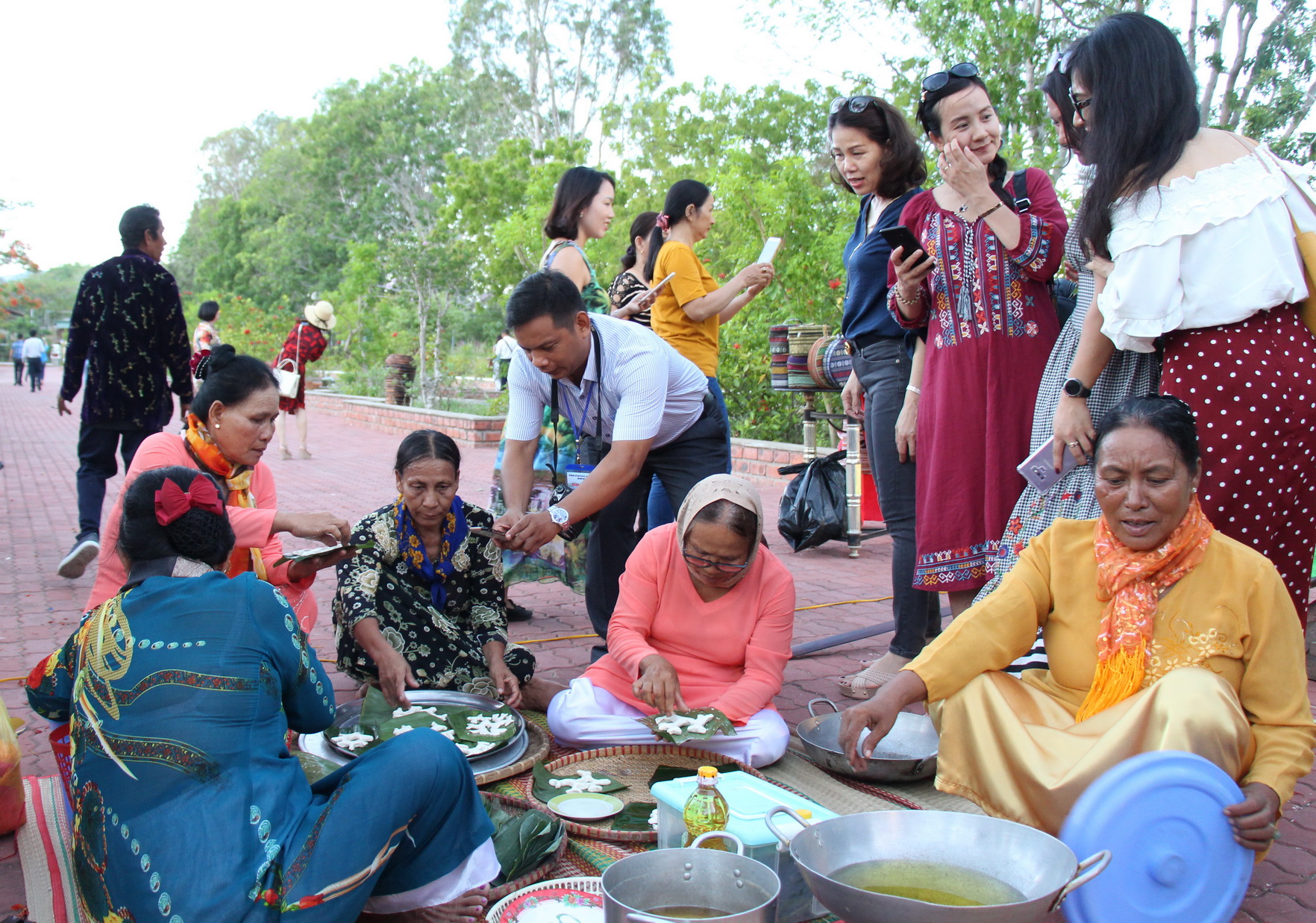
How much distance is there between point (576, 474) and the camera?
3.86 m

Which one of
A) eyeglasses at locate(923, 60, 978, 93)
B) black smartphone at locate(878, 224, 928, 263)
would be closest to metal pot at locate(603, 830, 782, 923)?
black smartphone at locate(878, 224, 928, 263)

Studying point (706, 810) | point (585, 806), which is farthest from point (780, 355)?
point (706, 810)

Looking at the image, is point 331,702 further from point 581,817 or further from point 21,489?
point 21,489

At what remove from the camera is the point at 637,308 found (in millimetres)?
4598

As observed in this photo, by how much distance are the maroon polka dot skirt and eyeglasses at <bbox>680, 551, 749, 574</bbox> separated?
48.7 inches

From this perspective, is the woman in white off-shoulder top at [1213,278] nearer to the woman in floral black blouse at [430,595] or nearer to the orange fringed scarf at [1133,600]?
the orange fringed scarf at [1133,600]

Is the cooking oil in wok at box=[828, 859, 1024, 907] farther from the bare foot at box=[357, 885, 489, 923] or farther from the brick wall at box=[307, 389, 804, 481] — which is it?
the brick wall at box=[307, 389, 804, 481]

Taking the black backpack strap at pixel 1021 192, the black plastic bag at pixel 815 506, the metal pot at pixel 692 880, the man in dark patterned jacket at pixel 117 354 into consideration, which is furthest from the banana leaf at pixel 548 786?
the man in dark patterned jacket at pixel 117 354

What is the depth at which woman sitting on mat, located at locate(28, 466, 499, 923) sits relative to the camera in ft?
5.76

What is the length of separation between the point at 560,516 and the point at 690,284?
1545 millimetres

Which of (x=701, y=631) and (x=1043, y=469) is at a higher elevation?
(x=1043, y=469)

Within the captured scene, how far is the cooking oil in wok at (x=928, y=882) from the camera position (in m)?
1.69

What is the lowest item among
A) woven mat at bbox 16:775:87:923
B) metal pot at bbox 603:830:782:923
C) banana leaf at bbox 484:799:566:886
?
woven mat at bbox 16:775:87:923

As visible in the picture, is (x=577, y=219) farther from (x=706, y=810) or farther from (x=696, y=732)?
(x=706, y=810)
